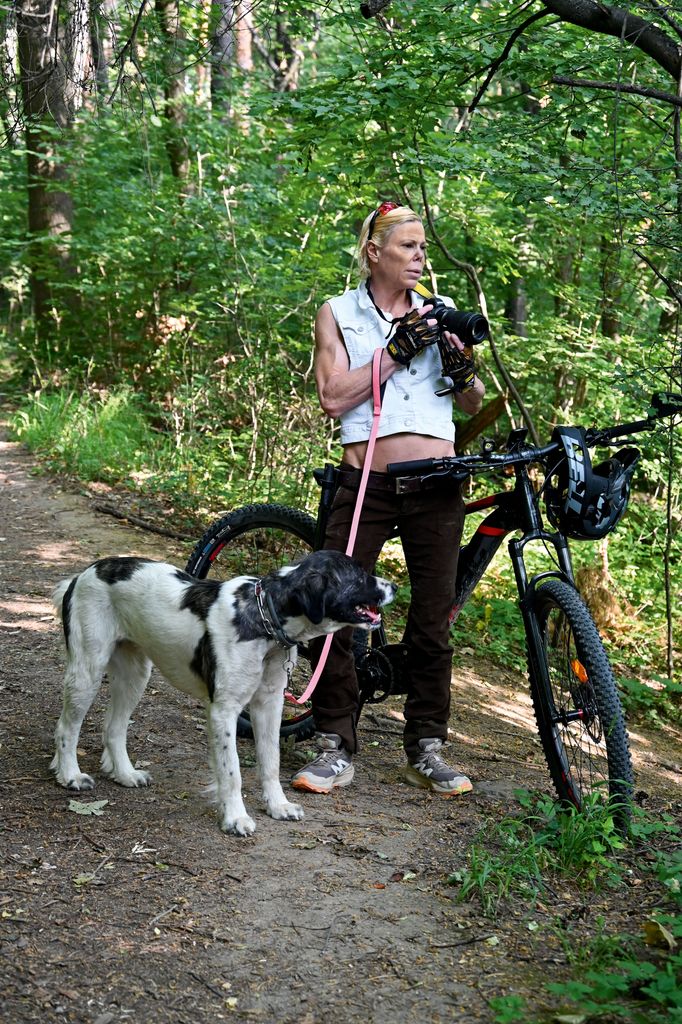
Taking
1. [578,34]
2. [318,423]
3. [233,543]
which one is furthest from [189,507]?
[578,34]

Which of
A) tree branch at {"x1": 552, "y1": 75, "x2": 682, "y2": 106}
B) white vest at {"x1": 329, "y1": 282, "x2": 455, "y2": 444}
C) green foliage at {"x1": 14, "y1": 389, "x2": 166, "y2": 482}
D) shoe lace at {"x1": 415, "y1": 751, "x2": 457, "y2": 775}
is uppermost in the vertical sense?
A: tree branch at {"x1": 552, "y1": 75, "x2": 682, "y2": 106}

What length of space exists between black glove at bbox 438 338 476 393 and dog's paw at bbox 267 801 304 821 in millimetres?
1774

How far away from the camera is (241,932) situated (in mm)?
2824

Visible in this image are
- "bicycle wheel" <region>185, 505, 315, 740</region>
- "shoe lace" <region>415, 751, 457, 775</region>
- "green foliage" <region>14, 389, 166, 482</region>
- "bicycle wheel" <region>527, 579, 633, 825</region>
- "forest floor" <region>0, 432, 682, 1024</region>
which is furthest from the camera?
"green foliage" <region>14, 389, 166, 482</region>

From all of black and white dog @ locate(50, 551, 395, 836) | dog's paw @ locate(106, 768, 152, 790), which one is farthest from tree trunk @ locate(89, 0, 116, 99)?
dog's paw @ locate(106, 768, 152, 790)

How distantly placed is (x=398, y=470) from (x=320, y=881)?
151 cm

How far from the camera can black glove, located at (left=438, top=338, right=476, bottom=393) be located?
12.2 feet

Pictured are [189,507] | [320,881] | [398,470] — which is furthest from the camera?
[189,507]

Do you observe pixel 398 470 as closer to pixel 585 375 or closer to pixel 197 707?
pixel 197 707

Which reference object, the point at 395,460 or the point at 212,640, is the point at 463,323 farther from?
the point at 212,640

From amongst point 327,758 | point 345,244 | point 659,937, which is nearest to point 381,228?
point 327,758

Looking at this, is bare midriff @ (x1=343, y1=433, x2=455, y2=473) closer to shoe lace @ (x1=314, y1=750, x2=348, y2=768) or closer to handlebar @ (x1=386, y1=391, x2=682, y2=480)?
handlebar @ (x1=386, y1=391, x2=682, y2=480)

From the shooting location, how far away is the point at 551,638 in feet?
12.4

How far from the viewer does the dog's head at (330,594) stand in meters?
3.40
